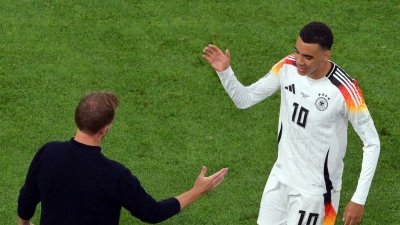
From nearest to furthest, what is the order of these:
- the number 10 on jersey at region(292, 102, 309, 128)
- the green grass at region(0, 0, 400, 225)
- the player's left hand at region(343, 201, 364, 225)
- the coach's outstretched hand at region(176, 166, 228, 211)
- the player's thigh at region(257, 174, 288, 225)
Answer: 1. the coach's outstretched hand at region(176, 166, 228, 211)
2. the player's left hand at region(343, 201, 364, 225)
3. the number 10 on jersey at region(292, 102, 309, 128)
4. the player's thigh at region(257, 174, 288, 225)
5. the green grass at region(0, 0, 400, 225)

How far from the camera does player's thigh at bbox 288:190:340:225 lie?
19.7 ft

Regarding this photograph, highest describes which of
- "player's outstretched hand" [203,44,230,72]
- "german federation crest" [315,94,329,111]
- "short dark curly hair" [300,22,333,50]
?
"short dark curly hair" [300,22,333,50]

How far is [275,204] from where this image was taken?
20.2 feet

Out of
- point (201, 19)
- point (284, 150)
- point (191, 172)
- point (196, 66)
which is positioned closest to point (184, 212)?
point (191, 172)

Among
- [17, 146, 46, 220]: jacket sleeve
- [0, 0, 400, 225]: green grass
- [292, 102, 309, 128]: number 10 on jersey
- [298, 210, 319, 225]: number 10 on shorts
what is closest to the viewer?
[17, 146, 46, 220]: jacket sleeve

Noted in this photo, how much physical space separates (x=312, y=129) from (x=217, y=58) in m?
0.92

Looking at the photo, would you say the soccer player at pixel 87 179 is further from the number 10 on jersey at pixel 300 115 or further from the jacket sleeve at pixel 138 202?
the number 10 on jersey at pixel 300 115

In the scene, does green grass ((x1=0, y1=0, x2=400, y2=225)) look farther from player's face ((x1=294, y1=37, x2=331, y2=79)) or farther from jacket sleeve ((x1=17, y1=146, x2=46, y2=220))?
jacket sleeve ((x1=17, y1=146, x2=46, y2=220))

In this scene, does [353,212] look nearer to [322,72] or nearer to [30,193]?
[322,72]

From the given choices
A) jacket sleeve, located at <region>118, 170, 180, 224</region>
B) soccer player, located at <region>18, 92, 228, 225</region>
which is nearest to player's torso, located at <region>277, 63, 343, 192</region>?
jacket sleeve, located at <region>118, 170, 180, 224</region>

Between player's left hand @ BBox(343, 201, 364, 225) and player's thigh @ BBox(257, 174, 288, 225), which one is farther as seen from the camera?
player's thigh @ BBox(257, 174, 288, 225)

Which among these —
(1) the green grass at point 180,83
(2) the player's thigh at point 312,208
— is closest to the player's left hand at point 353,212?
(2) the player's thigh at point 312,208

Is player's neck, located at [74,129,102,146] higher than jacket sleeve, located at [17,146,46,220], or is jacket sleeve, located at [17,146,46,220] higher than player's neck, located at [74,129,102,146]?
player's neck, located at [74,129,102,146]

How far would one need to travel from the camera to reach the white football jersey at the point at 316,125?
225 inches
